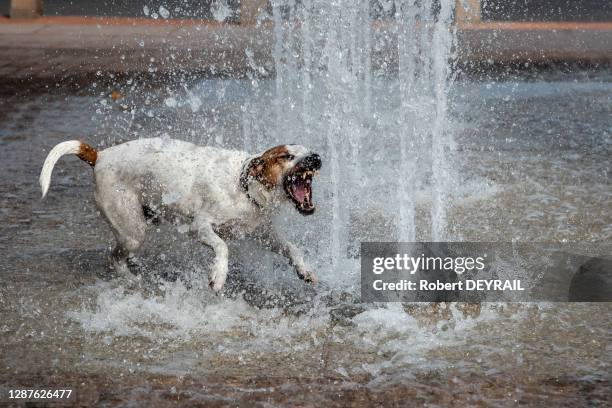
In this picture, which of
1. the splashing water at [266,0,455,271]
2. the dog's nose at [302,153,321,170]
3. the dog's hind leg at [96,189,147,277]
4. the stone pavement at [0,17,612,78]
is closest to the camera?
the dog's nose at [302,153,321,170]

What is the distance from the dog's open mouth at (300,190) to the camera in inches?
191

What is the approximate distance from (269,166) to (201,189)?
411 mm

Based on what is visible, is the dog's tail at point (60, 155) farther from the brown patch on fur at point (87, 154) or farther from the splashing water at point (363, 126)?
the splashing water at point (363, 126)

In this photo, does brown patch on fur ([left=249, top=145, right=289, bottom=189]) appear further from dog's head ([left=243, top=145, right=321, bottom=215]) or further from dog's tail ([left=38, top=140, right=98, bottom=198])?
dog's tail ([left=38, top=140, right=98, bottom=198])

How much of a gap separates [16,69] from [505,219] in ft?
24.2

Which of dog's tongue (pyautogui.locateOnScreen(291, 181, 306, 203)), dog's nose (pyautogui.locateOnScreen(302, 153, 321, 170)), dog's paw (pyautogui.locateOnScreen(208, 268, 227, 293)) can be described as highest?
dog's nose (pyautogui.locateOnScreen(302, 153, 321, 170))

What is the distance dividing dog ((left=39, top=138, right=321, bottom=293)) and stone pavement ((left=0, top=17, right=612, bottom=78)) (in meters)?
6.61

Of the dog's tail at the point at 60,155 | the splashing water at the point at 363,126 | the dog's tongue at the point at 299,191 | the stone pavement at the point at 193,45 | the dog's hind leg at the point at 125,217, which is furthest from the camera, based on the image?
the stone pavement at the point at 193,45

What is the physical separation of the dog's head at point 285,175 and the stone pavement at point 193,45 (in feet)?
22.7

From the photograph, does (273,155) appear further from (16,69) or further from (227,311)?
(16,69)

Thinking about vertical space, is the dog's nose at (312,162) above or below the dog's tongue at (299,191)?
above

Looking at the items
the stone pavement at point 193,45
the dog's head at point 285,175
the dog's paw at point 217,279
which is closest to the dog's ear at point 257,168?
the dog's head at point 285,175

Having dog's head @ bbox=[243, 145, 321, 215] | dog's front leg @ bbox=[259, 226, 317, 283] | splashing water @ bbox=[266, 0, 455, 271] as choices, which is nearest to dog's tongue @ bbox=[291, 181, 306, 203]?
dog's head @ bbox=[243, 145, 321, 215]

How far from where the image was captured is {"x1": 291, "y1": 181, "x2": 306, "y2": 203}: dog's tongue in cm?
488
